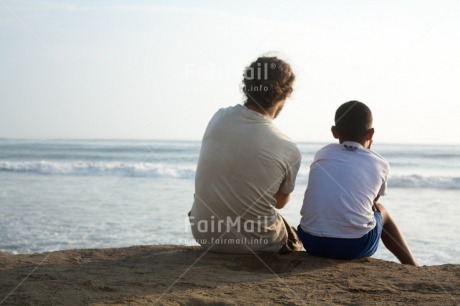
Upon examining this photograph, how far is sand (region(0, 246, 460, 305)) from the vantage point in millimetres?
2910

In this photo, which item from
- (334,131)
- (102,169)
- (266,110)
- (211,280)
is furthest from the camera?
(102,169)

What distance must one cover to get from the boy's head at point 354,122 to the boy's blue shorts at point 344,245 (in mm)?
555

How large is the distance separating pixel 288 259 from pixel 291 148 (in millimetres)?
779

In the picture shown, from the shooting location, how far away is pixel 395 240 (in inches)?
160

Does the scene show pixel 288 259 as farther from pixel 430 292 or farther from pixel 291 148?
pixel 430 292

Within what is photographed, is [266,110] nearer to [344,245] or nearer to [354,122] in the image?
[354,122]

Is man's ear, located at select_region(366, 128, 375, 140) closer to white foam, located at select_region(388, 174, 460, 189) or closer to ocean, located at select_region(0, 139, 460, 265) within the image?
ocean, located at select_region(0, 139, 460, 265)

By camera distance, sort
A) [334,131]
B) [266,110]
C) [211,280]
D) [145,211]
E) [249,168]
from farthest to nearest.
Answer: [145,211] → [334,131] → [266,110] → [249,168] → [211,280]

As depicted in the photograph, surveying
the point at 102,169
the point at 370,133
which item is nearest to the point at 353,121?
the point at 370,133

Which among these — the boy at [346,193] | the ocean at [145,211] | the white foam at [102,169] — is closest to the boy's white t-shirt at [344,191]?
the boy at [346,193]

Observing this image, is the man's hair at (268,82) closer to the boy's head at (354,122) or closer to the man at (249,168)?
the man at (249,168)

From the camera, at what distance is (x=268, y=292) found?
3.07 meters

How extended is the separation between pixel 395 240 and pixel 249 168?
1.24 metres

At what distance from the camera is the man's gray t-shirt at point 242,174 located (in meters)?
3.71
